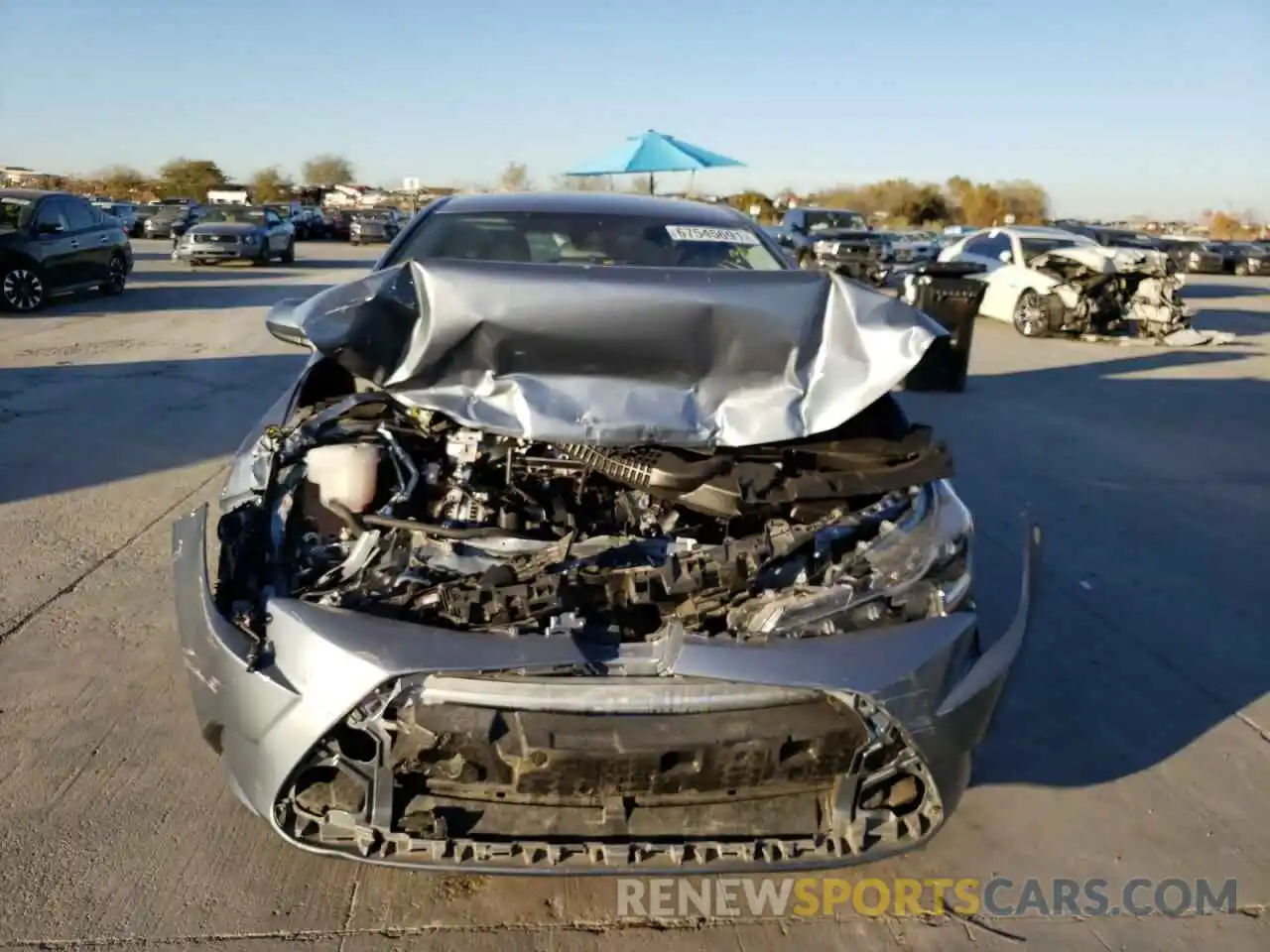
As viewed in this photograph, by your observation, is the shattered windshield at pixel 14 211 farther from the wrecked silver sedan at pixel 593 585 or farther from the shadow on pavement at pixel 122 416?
the wrecked silver sedan at pixel 593 585

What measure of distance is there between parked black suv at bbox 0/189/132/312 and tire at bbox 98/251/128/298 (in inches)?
5.8

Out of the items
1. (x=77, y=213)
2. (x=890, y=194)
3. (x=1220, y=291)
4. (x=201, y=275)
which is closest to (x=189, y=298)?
(x=77, y=213)

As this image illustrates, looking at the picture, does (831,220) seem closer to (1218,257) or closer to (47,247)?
(1218,257)

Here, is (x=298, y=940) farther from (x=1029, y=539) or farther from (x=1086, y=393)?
(x=1086, y=393)

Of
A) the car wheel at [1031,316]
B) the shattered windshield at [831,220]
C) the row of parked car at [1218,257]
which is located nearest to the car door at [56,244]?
the car wheel at [1031,316]

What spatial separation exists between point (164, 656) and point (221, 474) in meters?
2.62

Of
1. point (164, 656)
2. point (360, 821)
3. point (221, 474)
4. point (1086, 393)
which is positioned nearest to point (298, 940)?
point (360, 821)

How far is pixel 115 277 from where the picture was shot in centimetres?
1627

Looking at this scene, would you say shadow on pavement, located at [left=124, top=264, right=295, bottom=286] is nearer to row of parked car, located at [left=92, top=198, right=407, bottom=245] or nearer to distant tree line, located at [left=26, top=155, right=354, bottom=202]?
row of parked car, located at [left=92, top=198, right=407, bottom=245]

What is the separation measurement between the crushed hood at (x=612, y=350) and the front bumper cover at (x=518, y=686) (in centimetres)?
87

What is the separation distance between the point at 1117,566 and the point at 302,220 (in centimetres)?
3854

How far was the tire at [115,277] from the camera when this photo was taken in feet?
52.6

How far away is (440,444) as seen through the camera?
339 cm

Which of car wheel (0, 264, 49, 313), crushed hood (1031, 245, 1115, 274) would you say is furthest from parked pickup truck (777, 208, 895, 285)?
car wheel (0, 264, 49, 313)
